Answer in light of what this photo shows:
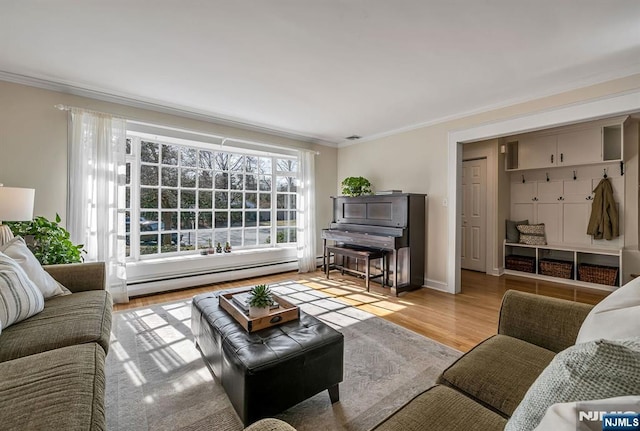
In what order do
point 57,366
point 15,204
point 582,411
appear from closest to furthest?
1. point 582,411
2. point 57,366
3. point 15,204

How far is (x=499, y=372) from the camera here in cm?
120

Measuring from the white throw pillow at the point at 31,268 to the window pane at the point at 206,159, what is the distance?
2539 mm

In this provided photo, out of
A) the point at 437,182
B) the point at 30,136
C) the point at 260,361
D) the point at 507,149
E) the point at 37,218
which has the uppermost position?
the point at 507,149

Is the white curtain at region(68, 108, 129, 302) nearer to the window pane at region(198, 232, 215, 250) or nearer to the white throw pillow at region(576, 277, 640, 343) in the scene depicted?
the window pane at region(198, 232, 215, 250)

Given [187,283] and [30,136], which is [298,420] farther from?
[30,136]

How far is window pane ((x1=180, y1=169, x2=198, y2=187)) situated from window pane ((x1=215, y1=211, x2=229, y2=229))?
0.59 m

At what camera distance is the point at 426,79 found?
281 cm

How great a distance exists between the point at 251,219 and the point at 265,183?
688 mm

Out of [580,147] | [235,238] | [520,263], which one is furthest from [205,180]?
[580,147]

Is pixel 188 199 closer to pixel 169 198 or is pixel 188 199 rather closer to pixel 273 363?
pixel 169 198

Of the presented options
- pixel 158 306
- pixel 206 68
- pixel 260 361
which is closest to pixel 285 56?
pixel 206 68

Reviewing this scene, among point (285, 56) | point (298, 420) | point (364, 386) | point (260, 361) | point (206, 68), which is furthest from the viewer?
point (206, 68)

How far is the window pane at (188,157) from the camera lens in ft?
13.6

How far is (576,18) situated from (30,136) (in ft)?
15.8
